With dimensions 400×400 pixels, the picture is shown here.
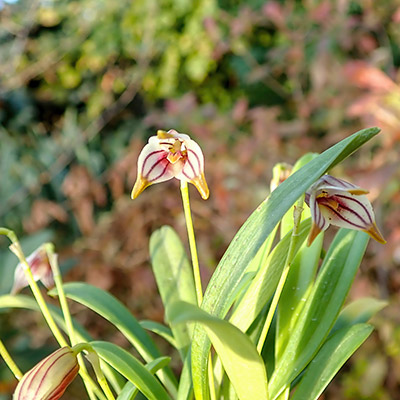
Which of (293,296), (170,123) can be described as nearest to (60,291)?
(293,296)

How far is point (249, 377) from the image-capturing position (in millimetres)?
371

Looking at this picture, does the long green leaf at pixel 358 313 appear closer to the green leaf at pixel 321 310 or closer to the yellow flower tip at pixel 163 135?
the green leaf at pixel 321 310

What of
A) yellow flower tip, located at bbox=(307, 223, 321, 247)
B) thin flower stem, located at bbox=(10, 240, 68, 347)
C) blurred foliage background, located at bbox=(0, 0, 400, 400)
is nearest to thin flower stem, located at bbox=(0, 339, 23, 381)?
thin flower stem, located at bbox=(10, 240, 68, 347)

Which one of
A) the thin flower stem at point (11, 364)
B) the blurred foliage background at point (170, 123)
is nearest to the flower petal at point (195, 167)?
the thin flower stem at point (11, 364)

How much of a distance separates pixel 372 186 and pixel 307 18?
1.17 metres

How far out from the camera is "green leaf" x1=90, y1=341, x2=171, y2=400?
424 mm

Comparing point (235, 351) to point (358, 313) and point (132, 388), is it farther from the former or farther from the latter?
point (358, 313)

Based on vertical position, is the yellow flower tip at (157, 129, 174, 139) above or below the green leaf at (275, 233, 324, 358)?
above

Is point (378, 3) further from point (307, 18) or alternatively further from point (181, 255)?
point (181, 255)

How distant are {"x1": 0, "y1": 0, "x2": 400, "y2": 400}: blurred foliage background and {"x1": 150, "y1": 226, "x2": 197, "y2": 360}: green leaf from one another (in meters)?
0.77

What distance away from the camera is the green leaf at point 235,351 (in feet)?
0.92

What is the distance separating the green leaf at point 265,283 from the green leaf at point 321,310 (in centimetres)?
5

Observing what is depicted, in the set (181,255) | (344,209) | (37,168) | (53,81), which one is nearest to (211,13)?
(53,81)

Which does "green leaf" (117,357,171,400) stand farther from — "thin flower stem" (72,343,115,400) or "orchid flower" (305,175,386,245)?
"orchid flower" (305,175,386,245)
